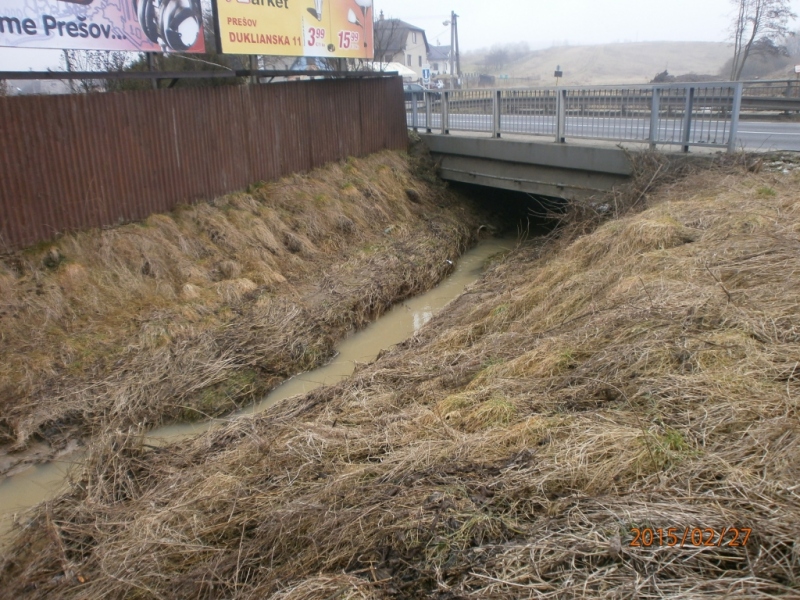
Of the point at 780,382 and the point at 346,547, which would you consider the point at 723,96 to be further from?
the point at 346,547

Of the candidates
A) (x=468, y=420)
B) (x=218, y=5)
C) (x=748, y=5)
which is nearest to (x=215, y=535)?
(x=468, y=420)

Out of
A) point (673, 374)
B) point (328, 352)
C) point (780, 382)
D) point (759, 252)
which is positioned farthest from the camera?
point (328, 352)

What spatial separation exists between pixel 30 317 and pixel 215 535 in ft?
17.3

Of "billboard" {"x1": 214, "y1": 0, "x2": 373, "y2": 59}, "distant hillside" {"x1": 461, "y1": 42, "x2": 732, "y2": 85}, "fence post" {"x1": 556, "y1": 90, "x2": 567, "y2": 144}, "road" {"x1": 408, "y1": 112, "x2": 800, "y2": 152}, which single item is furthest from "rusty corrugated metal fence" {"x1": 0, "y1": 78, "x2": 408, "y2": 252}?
"distant hillside" {"x1": 461, "y1": 42, "x2": 732, "y2": 85}

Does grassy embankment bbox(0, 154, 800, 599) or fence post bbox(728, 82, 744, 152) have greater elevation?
fence post bbox(728, 82, 744, 152)

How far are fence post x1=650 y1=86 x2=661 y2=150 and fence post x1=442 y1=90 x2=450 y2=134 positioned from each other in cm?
577

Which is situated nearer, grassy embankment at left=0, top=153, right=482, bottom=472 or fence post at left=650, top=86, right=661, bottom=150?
grassy embankment at left=0, top=153, right=482, bottom=472

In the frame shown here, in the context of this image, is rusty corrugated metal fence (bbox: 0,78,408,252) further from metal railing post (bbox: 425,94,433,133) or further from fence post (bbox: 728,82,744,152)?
fence post (bbox: 728,82,744,152)

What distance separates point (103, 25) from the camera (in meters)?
9.58

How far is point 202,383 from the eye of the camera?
7.56 metres

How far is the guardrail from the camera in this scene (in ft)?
33.0

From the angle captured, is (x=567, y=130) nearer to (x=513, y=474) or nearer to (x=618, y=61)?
(x=513, y=474)

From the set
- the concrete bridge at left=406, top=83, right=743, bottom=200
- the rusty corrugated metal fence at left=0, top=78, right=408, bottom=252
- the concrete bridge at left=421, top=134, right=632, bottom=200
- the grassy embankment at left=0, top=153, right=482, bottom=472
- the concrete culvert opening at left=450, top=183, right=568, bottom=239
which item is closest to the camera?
the grassy embankment at left=0, top=153, right=482, bottom=472
